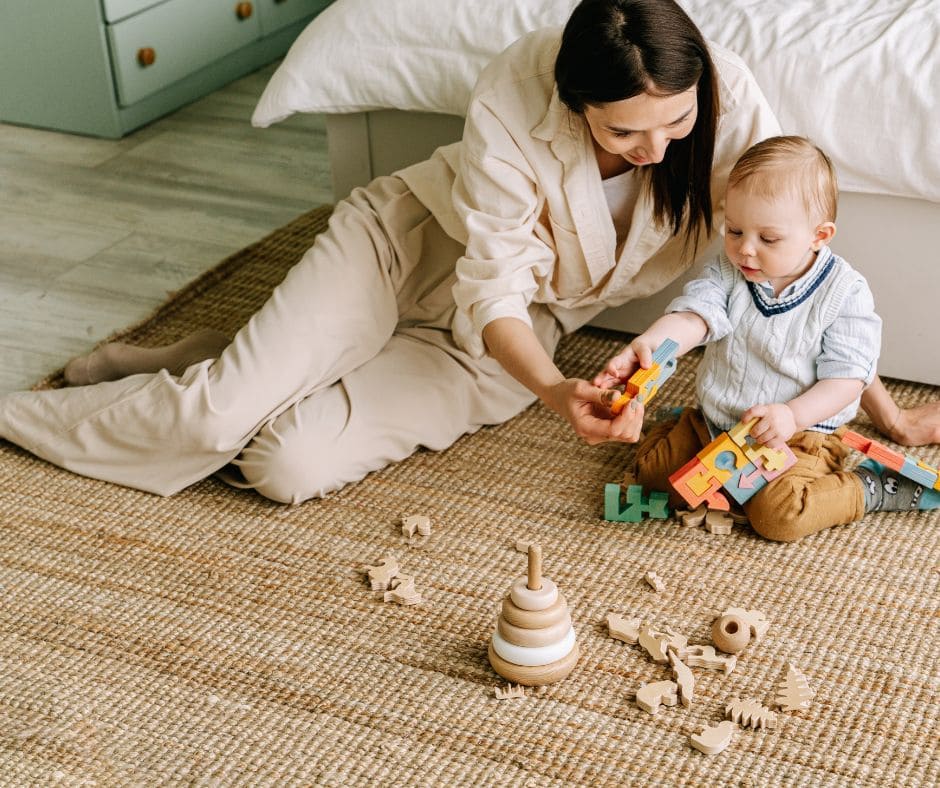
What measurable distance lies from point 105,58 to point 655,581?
200 cm

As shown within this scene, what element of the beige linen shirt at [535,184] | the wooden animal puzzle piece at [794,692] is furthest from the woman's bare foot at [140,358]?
the wooden animal puzzle piece at [794,692]

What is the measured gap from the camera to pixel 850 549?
1496 millimetres

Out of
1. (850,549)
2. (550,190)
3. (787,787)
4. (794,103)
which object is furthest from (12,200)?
(787,787)

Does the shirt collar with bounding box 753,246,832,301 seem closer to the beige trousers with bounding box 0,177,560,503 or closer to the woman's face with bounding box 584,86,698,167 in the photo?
the woman's face with bounding box 584,86,698,167

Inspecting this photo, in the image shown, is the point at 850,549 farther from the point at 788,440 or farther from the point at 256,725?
the point at 256,725

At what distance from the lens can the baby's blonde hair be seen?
4.69 ft

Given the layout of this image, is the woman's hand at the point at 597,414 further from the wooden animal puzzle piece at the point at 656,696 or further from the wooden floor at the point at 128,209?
the wooden floor at the point at 128,209

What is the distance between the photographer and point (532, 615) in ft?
4.02

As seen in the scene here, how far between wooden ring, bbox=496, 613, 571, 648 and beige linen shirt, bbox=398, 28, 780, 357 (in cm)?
43

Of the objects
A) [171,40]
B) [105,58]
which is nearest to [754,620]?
[105,58]

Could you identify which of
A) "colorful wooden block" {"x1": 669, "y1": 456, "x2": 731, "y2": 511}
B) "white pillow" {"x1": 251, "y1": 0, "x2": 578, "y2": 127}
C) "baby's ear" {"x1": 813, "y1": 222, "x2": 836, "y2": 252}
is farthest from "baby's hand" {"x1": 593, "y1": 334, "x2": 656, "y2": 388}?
"white pillow" {"x1": 251, "y1": 0, "x2": 578, "y2": 127}

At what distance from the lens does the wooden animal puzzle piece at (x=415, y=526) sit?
1.54 meters

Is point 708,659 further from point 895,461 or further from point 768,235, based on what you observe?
point 768,235

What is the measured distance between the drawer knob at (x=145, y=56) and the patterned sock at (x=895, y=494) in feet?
6.72
